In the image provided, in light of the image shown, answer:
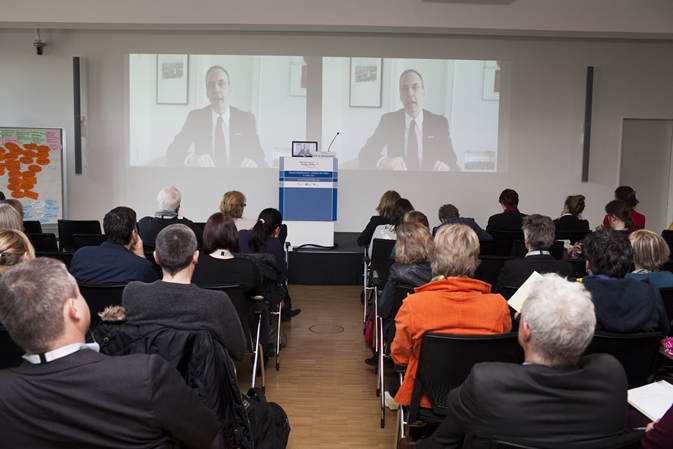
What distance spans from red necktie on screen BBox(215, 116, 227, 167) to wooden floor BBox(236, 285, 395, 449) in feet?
11.9

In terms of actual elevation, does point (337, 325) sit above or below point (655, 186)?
below

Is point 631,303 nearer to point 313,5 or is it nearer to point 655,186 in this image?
point 313,5

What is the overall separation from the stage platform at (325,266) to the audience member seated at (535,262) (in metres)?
3.17

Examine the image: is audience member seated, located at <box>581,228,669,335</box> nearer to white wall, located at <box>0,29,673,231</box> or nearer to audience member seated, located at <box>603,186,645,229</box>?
audience member seated, located at <box>603,186,645,229</box>

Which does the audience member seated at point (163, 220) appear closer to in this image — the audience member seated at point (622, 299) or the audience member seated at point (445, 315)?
the audience member seated at point (445, 315)

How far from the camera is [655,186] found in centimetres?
810

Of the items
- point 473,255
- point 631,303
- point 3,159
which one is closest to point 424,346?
point 473,255

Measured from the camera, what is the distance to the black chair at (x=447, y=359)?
182 cm

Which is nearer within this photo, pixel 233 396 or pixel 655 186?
pixel 233 396

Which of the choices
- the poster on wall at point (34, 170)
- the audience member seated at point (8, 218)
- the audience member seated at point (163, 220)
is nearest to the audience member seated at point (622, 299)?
the audience member seated at point (163, 220)

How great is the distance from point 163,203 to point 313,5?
3.80 meters

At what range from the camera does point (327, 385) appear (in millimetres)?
3391

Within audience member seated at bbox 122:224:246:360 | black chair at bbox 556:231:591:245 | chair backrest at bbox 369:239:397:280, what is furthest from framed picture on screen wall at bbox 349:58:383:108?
audience member seated at bbox 122:224:246:360

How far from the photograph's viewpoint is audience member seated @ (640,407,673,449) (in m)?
1.27
